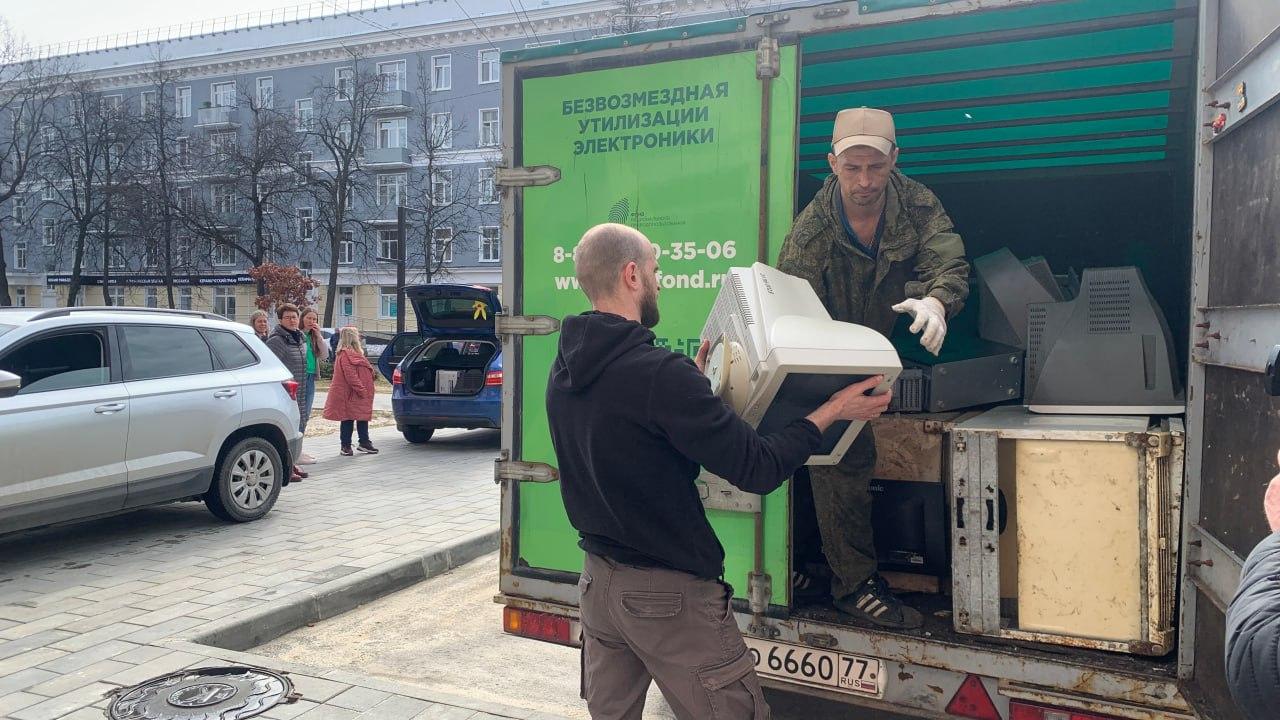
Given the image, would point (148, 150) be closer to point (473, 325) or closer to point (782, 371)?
point (473, 325)

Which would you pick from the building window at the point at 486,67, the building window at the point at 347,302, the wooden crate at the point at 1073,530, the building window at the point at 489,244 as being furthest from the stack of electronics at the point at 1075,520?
the building window at the point at 347,302

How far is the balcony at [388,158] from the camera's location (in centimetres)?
4503

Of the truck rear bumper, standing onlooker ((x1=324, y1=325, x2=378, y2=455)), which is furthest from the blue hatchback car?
the truck rear bumper

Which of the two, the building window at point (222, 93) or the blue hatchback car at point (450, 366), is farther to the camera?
the building window at point (222, 93)

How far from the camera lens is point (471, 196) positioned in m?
42.8

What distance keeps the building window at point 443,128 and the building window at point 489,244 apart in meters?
4.40

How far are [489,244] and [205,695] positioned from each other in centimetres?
4184

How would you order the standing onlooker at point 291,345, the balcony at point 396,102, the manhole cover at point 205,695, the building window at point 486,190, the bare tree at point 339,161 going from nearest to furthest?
1. the manhole cover at point 205,695
2. the standing onlooker at point 291,345
3. the bare tree at point 339,161
4. the building window at point 486,190
5. the balcony at point 396,102

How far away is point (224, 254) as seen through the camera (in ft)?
133

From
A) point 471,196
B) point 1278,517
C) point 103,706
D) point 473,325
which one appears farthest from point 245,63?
point 1278,517

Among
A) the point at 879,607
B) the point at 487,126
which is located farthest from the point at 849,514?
the point at 487,126

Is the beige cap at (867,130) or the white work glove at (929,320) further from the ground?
the beige cap at (867,130)

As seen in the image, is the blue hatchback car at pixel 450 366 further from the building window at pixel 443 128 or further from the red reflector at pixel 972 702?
the building window at pixel 443 128

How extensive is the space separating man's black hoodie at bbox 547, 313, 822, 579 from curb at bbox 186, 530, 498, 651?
3.49 metres
